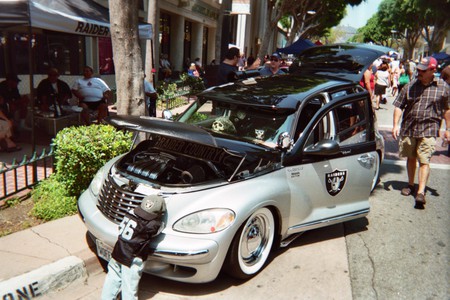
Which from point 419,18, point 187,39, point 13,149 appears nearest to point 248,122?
point 13,149

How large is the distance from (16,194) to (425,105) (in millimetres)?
5686

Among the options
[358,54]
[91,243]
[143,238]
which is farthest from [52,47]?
[143,238]

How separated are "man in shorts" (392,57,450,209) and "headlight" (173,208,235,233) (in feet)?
12.3

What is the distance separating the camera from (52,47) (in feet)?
41.4

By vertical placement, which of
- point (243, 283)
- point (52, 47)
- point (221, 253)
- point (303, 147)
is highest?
point (52, 47)

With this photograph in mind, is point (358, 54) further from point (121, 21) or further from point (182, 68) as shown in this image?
point (182, 68)

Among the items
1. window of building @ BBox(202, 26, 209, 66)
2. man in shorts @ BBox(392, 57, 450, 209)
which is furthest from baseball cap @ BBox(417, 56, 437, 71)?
window of building @ BBox(202, 26, 209, 66)

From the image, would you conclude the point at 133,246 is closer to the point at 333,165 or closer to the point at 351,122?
the point at 333,165

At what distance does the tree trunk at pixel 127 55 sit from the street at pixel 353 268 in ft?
9.07

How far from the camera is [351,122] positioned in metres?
4.91

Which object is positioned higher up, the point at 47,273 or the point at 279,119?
the point at 279,119

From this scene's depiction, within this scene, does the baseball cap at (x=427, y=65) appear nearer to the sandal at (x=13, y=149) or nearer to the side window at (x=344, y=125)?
the side window at (x=344, y=125)

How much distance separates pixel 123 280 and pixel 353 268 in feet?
7.50

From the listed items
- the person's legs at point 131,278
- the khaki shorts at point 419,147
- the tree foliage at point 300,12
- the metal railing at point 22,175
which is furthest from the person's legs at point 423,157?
the tree foliage at point 300,12
